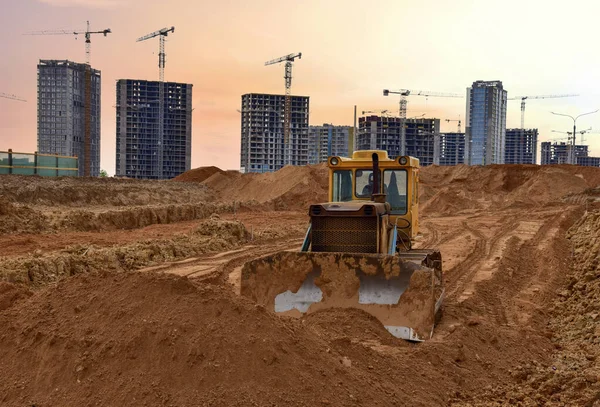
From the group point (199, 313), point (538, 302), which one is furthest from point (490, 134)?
point (199, 313)

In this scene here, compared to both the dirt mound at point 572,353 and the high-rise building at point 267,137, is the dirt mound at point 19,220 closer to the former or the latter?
the dirt mound at point 572,353

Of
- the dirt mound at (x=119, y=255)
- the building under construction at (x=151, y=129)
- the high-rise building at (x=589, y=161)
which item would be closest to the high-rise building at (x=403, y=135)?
the building under construction at (x=151, y=129)

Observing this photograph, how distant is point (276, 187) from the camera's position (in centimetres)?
4606

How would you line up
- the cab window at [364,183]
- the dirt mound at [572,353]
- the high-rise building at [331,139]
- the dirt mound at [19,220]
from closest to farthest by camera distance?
the dirt mound at [572,353] < the cab window at [364,183] < the dirt mound at [19,220] < the high-rise building at [331,139]

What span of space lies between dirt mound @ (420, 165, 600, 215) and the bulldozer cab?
2690 cm

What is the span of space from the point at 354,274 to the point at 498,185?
42.4m

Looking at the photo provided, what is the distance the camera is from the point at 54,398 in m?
5.90

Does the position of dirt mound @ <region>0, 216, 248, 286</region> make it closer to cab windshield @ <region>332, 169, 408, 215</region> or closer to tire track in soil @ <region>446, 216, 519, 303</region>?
cab windshield @ <region>332, 169, 408, 215</region>

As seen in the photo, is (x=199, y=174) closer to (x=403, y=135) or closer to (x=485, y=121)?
(x=403, y=135)

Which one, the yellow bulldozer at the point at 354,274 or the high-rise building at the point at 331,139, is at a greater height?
the high-rise building at the point at 331,139

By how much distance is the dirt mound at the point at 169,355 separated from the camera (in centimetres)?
572

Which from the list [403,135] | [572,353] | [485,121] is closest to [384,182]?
[572,353]

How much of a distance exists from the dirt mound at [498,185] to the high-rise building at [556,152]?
8480 centimetres

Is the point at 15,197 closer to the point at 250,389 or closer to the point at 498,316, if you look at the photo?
the point at 498,316
